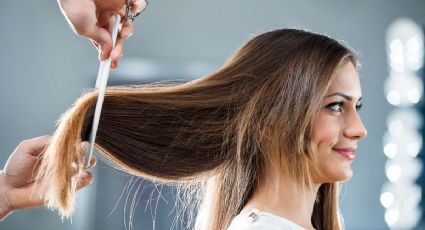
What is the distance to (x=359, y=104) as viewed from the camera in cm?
154

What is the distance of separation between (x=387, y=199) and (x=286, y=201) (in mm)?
2931

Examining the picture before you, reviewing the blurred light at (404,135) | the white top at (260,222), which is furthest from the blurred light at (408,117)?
the white top at (260,222)

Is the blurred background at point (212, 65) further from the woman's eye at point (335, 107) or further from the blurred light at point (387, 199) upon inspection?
the woman's eye at point (335, 107)

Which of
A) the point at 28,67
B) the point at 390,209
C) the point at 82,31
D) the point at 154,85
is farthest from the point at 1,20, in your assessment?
the point at 82,31

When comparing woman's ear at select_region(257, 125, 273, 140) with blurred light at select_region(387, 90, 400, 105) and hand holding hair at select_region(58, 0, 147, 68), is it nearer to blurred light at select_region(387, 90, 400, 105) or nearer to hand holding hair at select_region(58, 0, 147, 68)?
hand holding hair at select_region(58, 0, 147, 68)

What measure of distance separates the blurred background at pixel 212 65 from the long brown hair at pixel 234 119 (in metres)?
2.56

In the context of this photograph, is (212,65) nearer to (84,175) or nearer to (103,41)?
(84,175)

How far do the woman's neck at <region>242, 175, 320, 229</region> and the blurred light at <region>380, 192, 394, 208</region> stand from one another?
113 inches

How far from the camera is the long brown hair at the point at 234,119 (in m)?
1.47

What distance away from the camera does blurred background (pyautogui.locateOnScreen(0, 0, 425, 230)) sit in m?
4.19

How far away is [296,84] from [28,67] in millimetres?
2966

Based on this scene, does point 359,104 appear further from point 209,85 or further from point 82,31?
point 82,31

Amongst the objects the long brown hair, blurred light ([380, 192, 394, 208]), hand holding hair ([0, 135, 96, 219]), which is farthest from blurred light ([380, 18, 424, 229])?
hand holding hair ([0, 135, 96, 219])

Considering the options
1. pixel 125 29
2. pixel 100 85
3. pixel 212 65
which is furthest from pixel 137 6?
pixel 212 65
